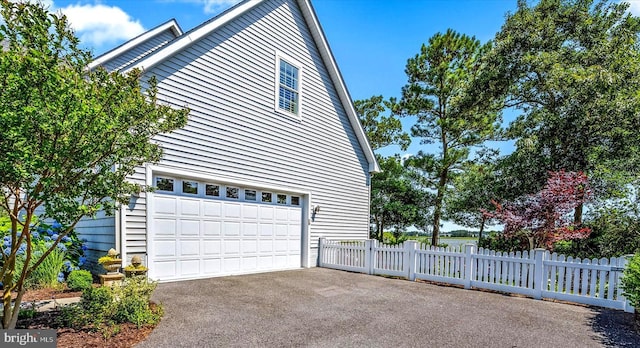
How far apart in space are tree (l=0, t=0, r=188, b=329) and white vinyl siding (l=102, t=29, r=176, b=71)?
319 inches

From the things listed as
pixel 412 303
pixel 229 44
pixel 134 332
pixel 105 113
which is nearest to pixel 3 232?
pixel 134 332

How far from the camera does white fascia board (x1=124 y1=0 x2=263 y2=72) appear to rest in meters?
6.36

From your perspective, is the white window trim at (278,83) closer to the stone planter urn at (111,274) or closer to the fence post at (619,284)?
the stone planter urn at (111,274)

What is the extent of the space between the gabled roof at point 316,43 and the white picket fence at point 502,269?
14.8 ft

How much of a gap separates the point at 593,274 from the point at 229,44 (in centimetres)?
919

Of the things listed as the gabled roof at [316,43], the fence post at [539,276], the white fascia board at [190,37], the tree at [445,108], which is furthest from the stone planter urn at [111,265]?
the tree at [445,108]

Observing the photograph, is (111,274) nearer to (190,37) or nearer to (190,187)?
(190,187)

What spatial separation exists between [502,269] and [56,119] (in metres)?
7.91

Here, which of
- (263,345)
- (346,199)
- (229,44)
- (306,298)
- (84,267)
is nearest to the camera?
(263,345)

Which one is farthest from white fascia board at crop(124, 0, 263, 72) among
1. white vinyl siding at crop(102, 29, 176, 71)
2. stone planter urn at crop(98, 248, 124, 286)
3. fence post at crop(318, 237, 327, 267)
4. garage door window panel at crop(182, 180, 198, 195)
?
fence post at crop(318, 237, 327, 267)

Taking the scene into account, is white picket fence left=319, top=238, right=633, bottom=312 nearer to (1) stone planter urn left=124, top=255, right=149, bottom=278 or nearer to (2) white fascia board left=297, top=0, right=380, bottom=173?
(2) white fascia board left=297, top=0, right=380, bottom=173

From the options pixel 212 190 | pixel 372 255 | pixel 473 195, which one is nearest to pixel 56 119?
pixel 212 190

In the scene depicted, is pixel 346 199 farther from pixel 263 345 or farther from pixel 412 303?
pixel 263 345

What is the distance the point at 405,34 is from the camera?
13.7 meters
